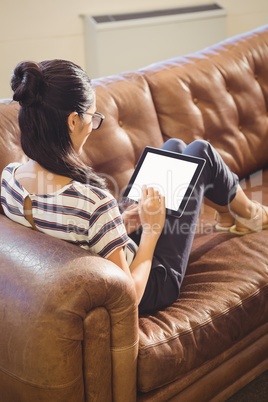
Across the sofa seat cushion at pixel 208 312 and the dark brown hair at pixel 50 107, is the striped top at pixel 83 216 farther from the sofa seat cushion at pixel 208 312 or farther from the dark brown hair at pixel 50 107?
the sofa seat cushion at pixel 208 312

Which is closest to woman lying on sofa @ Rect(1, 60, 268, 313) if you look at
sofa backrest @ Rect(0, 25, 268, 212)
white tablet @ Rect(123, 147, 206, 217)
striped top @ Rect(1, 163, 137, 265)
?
striped top @ Rect(1, 163, 137, 265)

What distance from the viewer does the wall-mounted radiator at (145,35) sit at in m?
3.30

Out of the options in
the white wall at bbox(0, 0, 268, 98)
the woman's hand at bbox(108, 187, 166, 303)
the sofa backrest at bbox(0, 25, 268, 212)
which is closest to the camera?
the woman's hand at bbox(108, 187, 166, 303)

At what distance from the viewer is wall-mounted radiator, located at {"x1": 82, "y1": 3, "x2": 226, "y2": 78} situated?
3301mm

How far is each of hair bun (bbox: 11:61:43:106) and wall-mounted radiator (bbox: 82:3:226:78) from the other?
2.02m

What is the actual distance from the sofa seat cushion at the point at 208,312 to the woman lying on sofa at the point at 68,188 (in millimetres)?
87

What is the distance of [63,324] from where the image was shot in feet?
3.81

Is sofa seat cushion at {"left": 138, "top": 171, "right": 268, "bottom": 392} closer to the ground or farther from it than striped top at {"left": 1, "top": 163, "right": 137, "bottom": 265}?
closer to the ground

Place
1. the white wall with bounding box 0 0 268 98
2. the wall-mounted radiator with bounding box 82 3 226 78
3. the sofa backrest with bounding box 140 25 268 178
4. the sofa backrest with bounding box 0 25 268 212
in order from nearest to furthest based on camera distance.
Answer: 1. the sofa backrest with bounding box 0 25 268 212
2. the sofa backrest with bounding box 140 25 268 178
3. the white wall with bounding box 0 0 268 98
4. the wall-mounted radiator with bounding box 82 3 226 78

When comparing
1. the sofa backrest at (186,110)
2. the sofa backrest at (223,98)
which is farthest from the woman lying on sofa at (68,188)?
the sofa backrest at (223,98)

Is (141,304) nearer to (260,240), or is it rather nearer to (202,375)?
(202,375)

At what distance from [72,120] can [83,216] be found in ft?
0.78

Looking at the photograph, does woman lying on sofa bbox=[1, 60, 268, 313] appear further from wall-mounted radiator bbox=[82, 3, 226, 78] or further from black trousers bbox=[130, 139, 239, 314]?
wall-mounted radiator bbox=[82, 3, 226, 78]

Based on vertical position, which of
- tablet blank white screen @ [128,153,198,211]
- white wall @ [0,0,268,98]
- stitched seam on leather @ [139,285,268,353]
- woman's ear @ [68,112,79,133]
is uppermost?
woman's ear @ [68,112,79,133]
